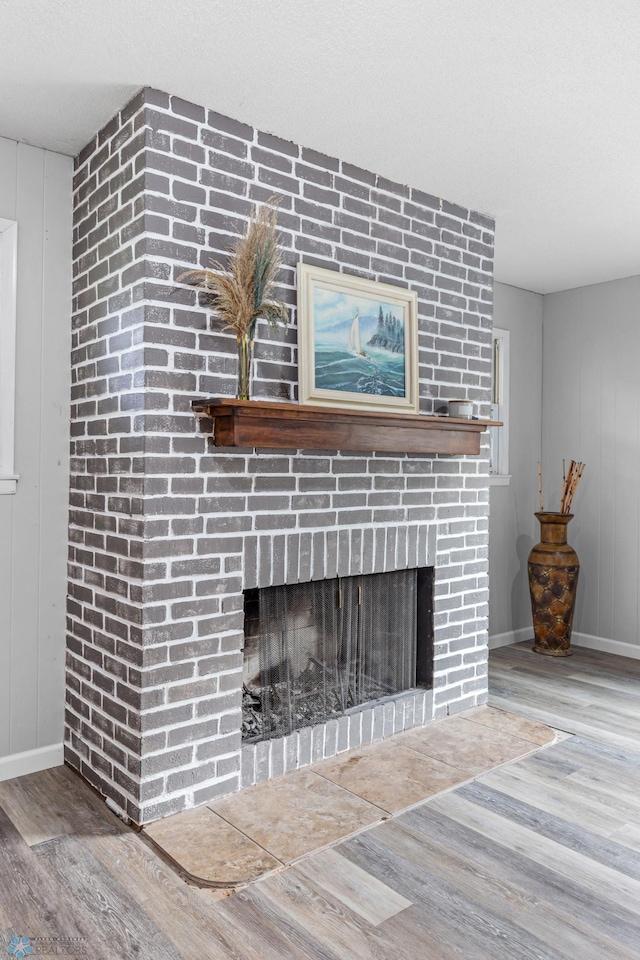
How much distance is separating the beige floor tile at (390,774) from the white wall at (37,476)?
3.89 feet

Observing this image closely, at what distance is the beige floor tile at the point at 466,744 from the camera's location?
115 inches

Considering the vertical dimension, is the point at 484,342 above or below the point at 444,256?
below

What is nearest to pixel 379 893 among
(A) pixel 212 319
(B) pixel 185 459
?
(B) pixel 185 459

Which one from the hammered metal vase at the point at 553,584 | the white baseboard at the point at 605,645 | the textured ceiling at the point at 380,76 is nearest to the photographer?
the textured ceiling at the point at 380,76

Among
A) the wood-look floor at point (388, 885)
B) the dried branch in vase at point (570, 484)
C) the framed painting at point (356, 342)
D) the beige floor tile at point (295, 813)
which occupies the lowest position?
the wood-look floor at point (388, 885)

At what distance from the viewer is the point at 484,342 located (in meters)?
3.61

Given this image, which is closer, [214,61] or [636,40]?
[636,40]

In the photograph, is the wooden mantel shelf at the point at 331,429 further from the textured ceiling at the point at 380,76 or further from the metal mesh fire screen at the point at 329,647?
the textured ceiling at the point at 380,76

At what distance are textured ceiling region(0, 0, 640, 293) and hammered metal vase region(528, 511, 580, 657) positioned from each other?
219 cm

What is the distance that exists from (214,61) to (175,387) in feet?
3.46

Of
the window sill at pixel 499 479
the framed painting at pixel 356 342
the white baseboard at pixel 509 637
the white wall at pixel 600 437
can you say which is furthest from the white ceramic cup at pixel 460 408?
the white baseboard at pixel 509 637

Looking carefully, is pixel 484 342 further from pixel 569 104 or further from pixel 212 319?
pixel 212 319

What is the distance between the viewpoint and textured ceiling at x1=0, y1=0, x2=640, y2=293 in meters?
2.01

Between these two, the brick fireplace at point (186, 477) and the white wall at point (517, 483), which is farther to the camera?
the white wall at point (517, 483)
